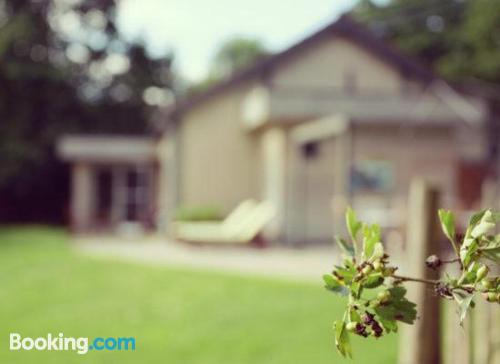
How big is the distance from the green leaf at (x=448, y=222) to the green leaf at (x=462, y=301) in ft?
0.18

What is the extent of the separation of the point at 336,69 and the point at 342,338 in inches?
646

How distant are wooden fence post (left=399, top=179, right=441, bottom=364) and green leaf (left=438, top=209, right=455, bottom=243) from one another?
2.21 metres

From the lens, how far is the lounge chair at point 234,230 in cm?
1330

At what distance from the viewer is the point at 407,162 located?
1579cm

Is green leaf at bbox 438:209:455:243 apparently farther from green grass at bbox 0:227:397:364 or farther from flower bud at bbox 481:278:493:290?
green grass at bbox 0:227:397:364

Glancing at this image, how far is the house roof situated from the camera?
16156 millimetres

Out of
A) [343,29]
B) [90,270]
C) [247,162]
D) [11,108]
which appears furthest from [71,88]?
[90,270]

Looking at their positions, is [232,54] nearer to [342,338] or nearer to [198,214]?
[198,214]

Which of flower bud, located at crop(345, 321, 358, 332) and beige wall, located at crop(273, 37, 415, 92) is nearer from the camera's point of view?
flower bud, located at crop(345, 321, 358, 332)

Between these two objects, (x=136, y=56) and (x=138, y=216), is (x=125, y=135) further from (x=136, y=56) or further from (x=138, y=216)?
(x=138, y=216)

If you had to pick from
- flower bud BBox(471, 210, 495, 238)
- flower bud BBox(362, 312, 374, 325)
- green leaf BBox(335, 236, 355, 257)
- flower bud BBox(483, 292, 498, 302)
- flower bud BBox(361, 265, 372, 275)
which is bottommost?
flower bud BBox(362, 312, 374, 325)

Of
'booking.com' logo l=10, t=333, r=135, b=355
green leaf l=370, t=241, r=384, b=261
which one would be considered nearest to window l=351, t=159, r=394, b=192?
'booking.com' logo l=10, t=333, r=135, b=355

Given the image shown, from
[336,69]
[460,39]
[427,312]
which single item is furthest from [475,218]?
[460,39]

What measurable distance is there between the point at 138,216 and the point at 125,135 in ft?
20.6
